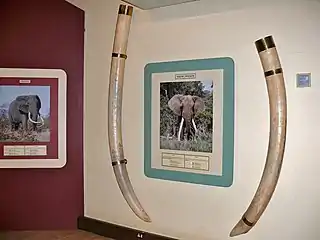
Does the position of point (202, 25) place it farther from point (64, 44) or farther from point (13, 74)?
point (13, 74)

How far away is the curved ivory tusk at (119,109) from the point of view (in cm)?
373

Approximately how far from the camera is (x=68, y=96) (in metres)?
4.18

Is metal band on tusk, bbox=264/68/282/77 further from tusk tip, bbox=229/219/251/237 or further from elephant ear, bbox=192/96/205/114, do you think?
tusk tip, bbox=229/219/251/237

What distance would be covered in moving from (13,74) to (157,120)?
5.08ft

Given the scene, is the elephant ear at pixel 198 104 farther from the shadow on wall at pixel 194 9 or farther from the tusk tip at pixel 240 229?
the tusk tip at pixel 240 229

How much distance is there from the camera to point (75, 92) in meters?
4.20

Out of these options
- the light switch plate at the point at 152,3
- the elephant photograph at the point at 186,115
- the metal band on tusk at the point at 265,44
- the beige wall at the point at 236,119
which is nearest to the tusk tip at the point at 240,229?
the beige wall at the point at 236,119

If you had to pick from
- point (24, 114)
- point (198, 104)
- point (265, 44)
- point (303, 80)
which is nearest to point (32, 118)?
point (24, 114)

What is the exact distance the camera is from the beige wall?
2916 millimetres

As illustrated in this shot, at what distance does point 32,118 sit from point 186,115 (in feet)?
5.26

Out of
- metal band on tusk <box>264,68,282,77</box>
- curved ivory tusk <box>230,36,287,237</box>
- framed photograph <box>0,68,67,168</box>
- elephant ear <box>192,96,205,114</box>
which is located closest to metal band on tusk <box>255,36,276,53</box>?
curved ivory tusk <box>230,36,287,237</box>

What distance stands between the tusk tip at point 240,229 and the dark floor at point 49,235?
1.33 m

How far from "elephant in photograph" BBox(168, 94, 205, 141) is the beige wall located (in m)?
0.34

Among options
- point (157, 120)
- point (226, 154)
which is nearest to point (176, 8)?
point (157, 120)
